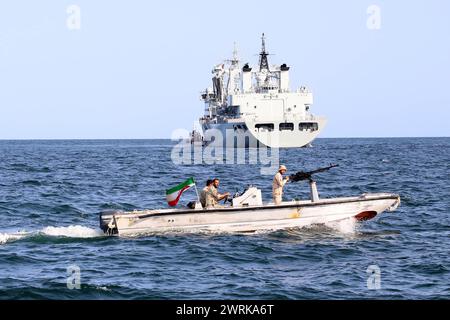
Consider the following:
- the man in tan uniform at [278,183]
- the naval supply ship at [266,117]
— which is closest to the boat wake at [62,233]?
the man in tan uniform at [278,183]

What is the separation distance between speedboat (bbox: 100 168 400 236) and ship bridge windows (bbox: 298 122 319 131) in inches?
3038

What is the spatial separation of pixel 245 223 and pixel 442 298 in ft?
24.5

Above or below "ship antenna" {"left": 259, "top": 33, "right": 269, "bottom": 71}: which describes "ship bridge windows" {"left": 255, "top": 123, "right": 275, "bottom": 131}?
below

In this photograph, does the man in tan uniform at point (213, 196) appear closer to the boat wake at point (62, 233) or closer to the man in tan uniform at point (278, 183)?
the man in tan uniform at point (278, 183)

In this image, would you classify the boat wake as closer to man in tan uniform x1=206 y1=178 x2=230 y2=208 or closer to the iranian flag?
the iranian flag

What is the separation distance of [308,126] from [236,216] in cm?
7917

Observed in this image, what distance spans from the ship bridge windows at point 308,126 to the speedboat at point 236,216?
253ft

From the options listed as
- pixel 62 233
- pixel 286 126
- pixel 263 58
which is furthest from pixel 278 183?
pixel 263 58

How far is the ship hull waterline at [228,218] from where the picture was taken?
1911 centimetres

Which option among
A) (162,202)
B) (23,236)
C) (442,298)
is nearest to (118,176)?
(162,202)

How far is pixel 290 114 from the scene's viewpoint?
96250mm

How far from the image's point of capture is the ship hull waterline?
19.1 meters

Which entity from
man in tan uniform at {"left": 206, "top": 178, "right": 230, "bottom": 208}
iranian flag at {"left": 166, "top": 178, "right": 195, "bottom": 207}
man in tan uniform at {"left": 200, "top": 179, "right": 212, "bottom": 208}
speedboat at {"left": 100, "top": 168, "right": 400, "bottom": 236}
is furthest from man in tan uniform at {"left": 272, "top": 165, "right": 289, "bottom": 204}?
iranian flag at {"left": 166, "top": 178, "right": 195, "bottom": 207}
